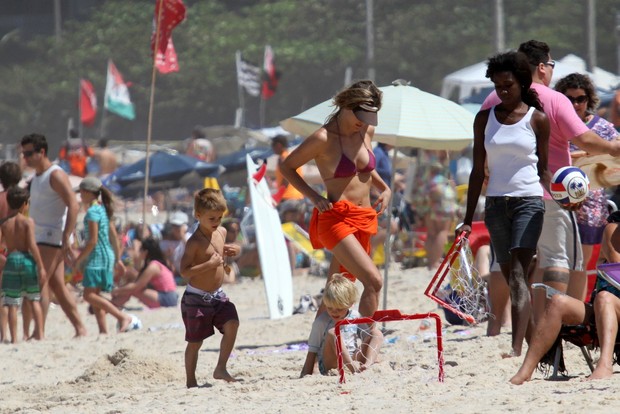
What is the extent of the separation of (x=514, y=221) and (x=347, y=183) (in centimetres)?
96

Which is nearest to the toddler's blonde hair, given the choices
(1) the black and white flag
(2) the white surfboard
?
(2) the white surfboard

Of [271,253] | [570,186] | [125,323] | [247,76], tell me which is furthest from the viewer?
[247,76]

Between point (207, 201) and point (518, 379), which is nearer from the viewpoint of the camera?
point (518, 379)

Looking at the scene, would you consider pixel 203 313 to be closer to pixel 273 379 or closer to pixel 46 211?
pixel 273 379

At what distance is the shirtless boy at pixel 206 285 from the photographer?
620 cm

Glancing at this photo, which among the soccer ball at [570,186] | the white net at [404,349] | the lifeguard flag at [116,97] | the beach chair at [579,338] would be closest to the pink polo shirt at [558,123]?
the soccer ball at [570,186]

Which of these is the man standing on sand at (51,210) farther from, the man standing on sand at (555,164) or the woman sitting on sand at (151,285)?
the man standing on sand at (555,164)

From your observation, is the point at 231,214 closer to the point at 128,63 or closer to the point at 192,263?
the point at 192,263

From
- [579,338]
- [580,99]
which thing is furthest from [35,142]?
[579,338]

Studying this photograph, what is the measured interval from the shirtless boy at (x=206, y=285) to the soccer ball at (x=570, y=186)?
172 cm

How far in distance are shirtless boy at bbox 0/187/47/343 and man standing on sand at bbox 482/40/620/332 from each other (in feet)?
14.6

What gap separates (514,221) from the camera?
18.8 ft

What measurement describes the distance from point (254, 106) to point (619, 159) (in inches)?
1743

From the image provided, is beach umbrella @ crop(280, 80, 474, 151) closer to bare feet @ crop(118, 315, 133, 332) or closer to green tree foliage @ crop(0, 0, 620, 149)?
bare feet @ crop(118, 315, 133, 332)
